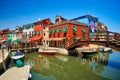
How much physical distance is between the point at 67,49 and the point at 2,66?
44.5 ft

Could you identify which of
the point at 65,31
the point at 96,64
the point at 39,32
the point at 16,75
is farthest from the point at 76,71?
the point at 39,32

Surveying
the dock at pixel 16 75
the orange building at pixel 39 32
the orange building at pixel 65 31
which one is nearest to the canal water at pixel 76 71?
the dock at pixel 16 75

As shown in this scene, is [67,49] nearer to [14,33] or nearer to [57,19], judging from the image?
[57,19]

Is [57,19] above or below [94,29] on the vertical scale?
above

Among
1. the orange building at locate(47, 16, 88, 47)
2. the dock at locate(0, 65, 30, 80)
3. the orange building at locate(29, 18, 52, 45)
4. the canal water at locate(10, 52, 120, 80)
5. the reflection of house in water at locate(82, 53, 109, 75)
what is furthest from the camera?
the orange building at locate(29, 18, 52, 45)

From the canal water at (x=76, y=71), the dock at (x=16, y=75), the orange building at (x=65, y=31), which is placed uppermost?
the orange building at (x=65, y=31)

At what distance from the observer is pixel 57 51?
25.6 meters

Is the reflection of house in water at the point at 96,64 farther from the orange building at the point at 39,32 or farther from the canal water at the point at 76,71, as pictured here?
the orange building at the point at 39,32

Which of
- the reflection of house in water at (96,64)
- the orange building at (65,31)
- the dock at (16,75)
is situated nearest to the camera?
the dock at (16,75)

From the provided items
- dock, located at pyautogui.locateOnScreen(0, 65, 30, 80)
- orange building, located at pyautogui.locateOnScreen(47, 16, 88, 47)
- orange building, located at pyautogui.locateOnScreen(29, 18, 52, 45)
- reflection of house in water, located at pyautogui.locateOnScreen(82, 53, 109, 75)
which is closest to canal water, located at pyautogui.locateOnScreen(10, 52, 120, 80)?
reflection of house in water, located at pyautogui.locateOnScreen(82, 53, 109, 75)

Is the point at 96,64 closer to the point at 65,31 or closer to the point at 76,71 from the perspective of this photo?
the point at 76,71

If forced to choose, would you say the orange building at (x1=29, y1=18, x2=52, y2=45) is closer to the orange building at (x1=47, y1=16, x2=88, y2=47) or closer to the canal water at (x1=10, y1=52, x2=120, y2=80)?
the orange building at (x1=47, y1=16, x2=88, y2=47)

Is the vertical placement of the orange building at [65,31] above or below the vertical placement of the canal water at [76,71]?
above

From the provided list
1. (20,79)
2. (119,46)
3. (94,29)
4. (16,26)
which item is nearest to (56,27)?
(94,29)
